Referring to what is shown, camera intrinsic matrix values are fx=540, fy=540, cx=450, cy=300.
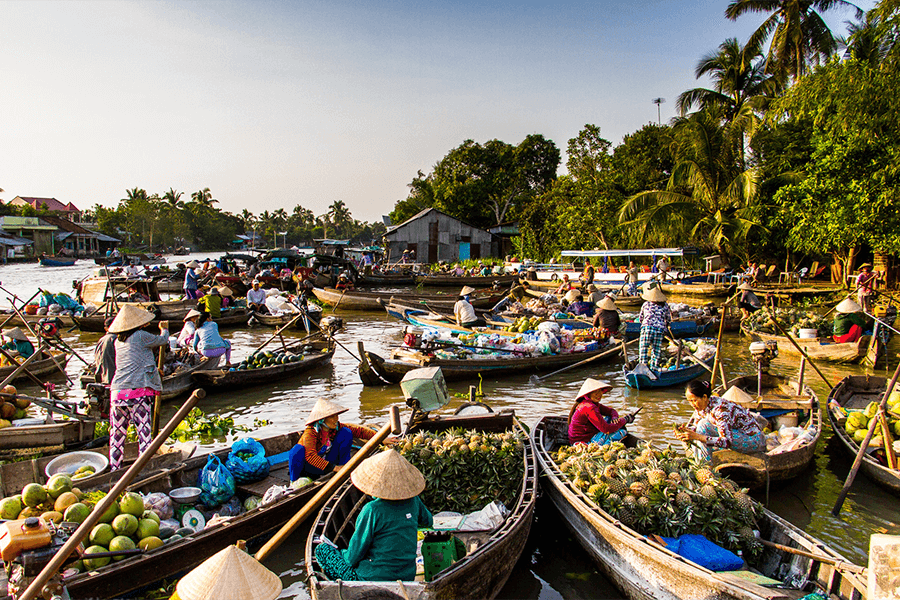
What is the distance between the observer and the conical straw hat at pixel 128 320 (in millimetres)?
5539

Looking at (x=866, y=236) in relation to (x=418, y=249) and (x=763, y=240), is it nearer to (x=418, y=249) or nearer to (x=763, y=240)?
(x=763, y=240)

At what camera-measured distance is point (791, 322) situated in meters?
14.1

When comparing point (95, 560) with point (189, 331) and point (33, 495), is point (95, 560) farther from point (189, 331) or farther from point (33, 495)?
point (189, 331)

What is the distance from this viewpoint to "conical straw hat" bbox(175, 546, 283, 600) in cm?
228

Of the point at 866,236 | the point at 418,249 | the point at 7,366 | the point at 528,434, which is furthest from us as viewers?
the point at 418,249

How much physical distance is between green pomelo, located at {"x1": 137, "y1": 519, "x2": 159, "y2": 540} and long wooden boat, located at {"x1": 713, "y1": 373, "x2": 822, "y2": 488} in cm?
487

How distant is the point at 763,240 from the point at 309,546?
24372 mm

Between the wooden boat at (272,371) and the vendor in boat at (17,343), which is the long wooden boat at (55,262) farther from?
the wooden boat at (272,371)

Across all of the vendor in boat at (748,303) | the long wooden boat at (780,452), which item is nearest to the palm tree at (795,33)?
the vendor in boat at (748,303)

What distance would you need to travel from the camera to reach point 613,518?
13.4 ft

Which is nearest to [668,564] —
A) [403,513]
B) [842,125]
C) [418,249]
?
[403,513]

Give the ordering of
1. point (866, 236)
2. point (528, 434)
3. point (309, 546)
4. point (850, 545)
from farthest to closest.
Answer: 1. point (866, 236)
2. point (528, 434)
3. point (850, 545)
4. point (309, 546)

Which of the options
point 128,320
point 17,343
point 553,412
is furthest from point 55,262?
point 553,412

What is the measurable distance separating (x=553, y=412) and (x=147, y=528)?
6508 mm
